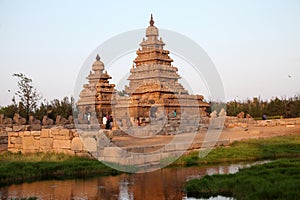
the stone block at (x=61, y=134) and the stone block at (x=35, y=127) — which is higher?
the stone block at (x=35, y=127)

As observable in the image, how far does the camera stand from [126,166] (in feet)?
40.0

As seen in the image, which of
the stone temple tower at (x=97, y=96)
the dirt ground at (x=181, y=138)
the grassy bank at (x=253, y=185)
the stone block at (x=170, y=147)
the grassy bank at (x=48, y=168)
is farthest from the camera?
the stone temple tower at (x=97, y=96)

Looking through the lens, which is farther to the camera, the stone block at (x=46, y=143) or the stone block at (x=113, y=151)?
the stone block at (x=46, y=143)

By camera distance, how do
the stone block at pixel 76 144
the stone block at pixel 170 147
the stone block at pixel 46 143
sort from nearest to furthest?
the stone block at pixel 76 144 < the stone block at pixel 170 147 < the stone block at pixel 46 143

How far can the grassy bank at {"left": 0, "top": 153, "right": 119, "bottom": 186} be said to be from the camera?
11.1 meters

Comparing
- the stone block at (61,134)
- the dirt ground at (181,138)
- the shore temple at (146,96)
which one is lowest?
the dirt ground at (181,138)

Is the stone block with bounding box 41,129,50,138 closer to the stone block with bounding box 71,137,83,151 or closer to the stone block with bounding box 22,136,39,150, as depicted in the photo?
the stone block with bounding box 22,136,39,150

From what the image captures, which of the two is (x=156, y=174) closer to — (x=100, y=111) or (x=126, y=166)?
(x=126, y=166)

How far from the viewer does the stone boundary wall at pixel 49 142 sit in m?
13.7

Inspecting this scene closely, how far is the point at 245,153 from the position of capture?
581 inches

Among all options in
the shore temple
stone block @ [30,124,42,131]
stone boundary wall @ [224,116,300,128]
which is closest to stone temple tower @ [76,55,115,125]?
the shore temple

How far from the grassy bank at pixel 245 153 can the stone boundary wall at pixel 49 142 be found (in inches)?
137

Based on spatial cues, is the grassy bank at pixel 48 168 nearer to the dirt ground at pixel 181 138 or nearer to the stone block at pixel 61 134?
the stone block at pixel 61 134

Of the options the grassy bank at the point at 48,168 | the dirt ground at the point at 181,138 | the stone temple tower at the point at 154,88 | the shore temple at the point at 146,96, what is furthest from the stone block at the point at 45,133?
the stone temple tower at the point at 154,88
